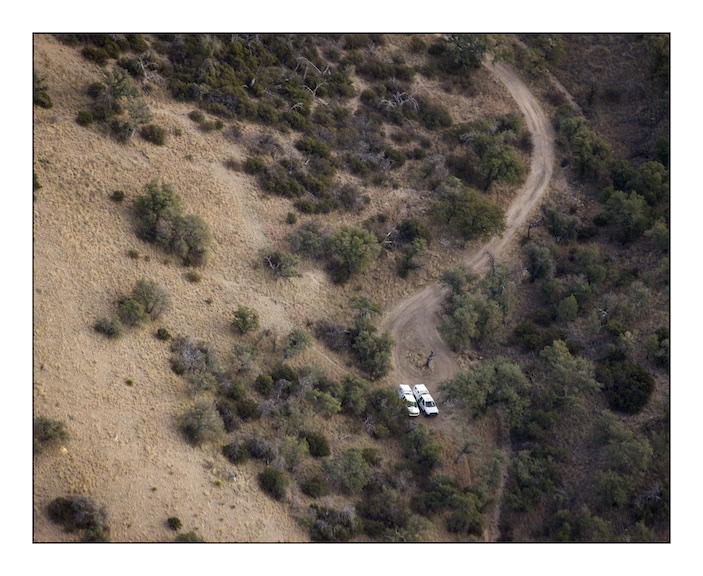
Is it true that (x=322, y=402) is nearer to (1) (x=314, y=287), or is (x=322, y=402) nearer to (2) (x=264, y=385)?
(2) (x=264, y=385)

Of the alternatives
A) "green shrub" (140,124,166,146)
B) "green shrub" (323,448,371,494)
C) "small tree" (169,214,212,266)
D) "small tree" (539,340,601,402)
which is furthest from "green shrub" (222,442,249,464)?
"green shrub" (140,124,166,146)

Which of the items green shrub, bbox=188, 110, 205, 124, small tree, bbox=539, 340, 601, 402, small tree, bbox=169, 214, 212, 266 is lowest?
small tree, bbox=539, 340, 601, 402

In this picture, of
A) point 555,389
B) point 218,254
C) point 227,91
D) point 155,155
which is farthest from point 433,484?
point 227,91

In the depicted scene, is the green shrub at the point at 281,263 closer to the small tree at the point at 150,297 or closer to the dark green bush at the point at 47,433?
the small tree at the point at 150,297

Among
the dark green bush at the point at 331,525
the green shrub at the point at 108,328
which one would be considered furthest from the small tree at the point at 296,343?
the dark green bush at the point at 331,525

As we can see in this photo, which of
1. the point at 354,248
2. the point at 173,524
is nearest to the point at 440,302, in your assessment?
the point at 354,248

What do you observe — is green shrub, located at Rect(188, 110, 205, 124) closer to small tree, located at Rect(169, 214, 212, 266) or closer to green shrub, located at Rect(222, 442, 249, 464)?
small tree, located at Rect(169, 214, 212, 266)

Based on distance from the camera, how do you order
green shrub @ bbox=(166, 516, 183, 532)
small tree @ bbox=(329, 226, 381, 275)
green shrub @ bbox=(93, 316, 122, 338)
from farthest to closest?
1. small tree @ bbox=(329, 226, 381, 275)
2. green shrub @ bbox=(93, 316, 122, 338)
3. green shrub @ bbox=(166, 516, 183, 532)
